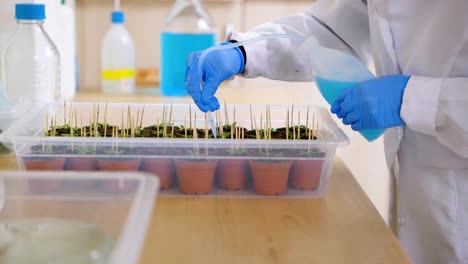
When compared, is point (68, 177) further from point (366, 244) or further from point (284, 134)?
point (284, 134)

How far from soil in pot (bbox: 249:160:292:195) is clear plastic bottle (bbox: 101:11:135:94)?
1.02 meters

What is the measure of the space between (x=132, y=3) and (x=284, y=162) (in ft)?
4.11

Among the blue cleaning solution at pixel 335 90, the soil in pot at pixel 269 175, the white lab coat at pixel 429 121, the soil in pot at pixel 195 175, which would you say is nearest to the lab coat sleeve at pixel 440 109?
the white lab coat at pixel 429 121

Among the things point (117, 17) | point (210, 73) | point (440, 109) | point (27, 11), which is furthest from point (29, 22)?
point (440, 109)

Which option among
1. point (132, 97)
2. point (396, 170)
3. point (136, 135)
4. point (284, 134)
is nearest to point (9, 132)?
point (136, 135)

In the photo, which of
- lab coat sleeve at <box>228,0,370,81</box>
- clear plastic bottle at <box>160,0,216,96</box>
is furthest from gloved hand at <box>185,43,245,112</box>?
clear plastic bottle at <box>160,0,216,96</box>

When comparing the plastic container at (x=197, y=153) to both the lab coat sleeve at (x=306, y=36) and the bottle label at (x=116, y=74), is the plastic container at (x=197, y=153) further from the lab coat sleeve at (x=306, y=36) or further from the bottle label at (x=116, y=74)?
the bottle label at (x=116, y=74)

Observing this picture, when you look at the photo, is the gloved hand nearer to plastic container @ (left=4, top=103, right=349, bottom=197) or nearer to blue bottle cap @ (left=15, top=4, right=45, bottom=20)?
plastic container @ (left=4, top=103, right=349, bottom=197)

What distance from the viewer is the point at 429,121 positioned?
3.46 ft

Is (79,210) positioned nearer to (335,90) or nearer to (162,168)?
(162,168)

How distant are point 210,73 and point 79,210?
62 centimetres

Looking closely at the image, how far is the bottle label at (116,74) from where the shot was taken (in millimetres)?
2020

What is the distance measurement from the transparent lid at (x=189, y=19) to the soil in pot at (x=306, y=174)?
1022 mm

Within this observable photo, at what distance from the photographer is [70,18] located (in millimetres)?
1991
